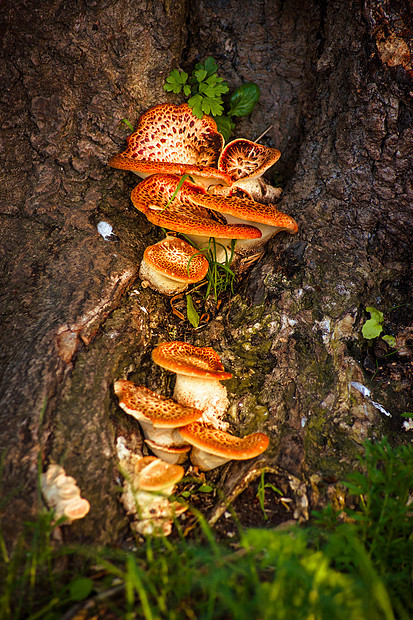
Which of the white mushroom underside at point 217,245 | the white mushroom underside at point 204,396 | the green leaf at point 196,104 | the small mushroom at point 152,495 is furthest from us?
the green leaf at point 196,104

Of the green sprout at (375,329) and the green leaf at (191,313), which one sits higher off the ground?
the green sprout at (375,329)

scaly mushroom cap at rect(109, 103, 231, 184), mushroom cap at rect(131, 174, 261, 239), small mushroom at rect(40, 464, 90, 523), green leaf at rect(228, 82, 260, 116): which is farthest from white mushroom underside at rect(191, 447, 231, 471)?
green leaf at rect(228, 82, 260, 116)

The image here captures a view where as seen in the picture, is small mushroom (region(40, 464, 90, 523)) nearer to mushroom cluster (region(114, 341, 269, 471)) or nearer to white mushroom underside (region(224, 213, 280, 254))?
mushroom cluster (region(114, 341, 269, 471))

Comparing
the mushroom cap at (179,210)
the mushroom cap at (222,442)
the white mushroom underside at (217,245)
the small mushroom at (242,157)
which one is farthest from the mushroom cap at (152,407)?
the small mushroom at (242,157)

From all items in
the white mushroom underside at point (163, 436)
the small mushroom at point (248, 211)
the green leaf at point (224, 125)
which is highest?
the green leaf at point (224, 125)

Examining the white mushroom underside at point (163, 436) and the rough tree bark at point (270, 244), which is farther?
the rough tree bark at point (270, 244)

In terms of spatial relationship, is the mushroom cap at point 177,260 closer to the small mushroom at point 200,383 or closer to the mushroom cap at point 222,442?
the small mushroom at point 200,383
